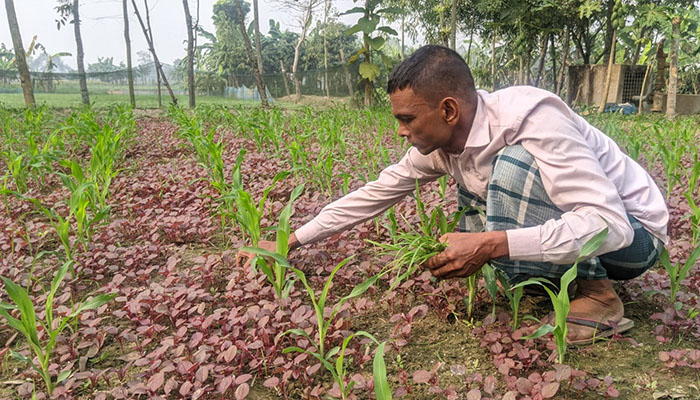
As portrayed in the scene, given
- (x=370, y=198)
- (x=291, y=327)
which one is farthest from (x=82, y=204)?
(x=370, y=198)

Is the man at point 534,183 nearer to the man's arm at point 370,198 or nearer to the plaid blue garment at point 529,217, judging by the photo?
the plaid blue garment at point 529,217

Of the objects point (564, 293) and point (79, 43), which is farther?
point (79, 43)

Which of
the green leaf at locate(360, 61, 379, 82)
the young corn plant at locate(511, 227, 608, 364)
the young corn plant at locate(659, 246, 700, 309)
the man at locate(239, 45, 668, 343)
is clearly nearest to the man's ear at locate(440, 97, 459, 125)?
the man at locate(239, 45, 668, 343)

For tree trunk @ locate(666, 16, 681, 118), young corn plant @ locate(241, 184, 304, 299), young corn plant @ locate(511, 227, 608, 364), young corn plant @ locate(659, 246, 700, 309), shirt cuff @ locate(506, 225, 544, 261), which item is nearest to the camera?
young corn plant @ locate(511, 227, 608, 364)

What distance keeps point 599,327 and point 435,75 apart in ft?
3.56

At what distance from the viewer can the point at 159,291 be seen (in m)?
2.01

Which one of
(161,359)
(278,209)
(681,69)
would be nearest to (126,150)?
(278,209)

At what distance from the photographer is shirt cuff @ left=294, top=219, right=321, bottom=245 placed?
2.07m

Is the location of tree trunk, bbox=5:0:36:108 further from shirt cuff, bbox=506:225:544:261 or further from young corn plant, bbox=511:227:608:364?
young corn plant, bbox=511:227:608:364

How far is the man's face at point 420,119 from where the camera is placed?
5.42ft

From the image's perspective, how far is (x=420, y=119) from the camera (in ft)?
5.48

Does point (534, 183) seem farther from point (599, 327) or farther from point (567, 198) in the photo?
point (599, 327)

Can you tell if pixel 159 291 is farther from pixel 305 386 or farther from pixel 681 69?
pixel 681 69

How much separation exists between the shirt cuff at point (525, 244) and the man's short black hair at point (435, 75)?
1.65ft
